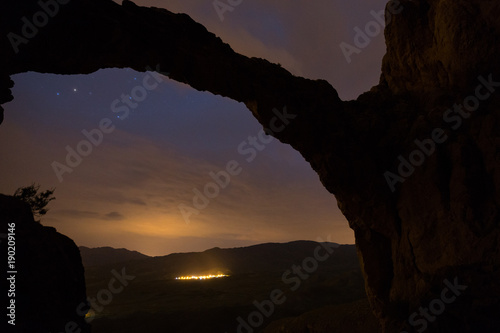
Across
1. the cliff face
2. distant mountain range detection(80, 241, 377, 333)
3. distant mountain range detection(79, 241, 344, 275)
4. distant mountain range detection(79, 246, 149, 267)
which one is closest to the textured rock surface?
the cliff face

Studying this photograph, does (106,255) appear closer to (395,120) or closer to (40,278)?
(40,278)

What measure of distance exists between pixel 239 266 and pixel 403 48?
6675 cm

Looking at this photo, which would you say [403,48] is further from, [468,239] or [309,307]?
[309,307]

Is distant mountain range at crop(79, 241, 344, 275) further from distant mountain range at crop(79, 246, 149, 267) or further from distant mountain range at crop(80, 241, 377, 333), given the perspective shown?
distant mountain range at crop(79, 246, 149, 267)

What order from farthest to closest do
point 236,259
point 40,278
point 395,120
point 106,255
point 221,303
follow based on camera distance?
point 106,255 < point 236,259 < point 221,303 < point 395,120 < point 40,278

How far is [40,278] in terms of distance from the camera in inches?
244

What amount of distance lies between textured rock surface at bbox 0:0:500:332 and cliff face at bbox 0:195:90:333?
3313mm

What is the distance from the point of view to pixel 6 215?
21.4ft

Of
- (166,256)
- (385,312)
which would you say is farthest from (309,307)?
(166,256)

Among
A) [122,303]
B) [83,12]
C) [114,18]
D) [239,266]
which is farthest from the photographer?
[239,266]

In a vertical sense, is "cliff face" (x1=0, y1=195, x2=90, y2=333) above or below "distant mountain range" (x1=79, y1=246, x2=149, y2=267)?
below

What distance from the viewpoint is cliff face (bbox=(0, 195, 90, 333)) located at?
18.7 feet

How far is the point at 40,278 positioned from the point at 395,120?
42.9 ft

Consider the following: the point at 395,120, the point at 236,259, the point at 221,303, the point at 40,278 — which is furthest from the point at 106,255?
the point at 395,120
